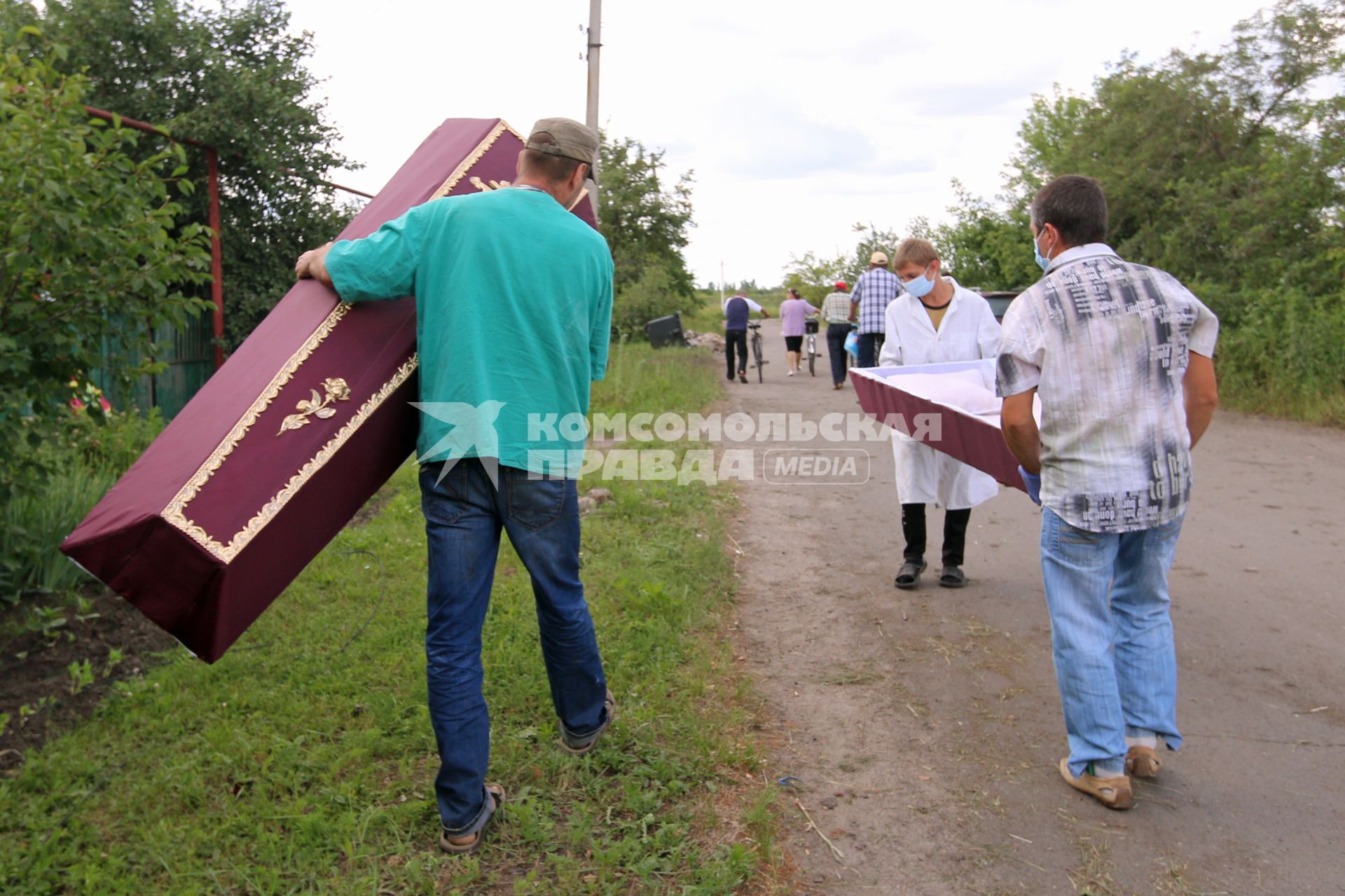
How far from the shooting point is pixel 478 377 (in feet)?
10.5

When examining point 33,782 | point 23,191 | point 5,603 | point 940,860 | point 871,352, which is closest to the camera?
point 940,860

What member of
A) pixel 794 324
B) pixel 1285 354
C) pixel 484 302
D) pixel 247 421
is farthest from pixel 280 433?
pixel 794 324

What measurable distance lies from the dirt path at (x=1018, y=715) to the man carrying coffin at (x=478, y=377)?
1172 millimetres

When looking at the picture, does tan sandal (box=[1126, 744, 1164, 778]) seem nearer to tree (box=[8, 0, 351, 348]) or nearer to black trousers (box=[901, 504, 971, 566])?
Result: black trousers (box=[901, 504, 971, 566])

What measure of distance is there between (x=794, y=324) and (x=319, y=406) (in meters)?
17.8

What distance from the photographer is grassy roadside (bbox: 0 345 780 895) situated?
10.4 feet

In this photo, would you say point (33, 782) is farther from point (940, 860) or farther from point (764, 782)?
point (940, 860)

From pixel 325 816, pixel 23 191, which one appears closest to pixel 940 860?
pixel 325 816

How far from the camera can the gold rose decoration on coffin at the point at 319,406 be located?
3.21 metres

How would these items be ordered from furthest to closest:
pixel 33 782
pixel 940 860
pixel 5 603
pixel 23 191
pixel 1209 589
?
pixel 1209 589, pixel 5 603, pixel 23 191, pixel 33 782, pixel 940 860

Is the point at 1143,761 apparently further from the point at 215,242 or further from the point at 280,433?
the point at 215,242

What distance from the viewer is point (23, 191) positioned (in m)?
4.00

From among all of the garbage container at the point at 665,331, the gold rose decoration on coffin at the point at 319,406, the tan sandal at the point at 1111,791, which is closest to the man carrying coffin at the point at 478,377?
the gold rose decoration on coffin at the point at 319,406

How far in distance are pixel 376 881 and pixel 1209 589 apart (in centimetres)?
492
